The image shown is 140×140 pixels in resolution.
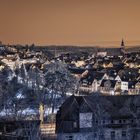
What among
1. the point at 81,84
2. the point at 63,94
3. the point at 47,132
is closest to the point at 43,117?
the point at 47,132

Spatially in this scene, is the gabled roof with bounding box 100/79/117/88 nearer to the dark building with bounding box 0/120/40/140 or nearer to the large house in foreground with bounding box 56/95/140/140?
the large house in foreground with bounding box 56/95/140/140

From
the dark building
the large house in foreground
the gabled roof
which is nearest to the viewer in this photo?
the dark building

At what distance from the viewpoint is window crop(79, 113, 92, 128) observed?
34625mm

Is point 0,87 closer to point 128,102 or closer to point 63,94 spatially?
point 63,94

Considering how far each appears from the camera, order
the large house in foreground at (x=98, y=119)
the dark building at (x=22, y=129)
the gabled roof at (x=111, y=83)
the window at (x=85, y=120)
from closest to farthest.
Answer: the dark building at (x=22, y=129) → the large house in foreground at (x=98, y=119) → the window at (x=85, y=120) → the gabled roof at (x=111, y=83)

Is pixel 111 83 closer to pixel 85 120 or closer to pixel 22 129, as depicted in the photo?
pixel 85 120

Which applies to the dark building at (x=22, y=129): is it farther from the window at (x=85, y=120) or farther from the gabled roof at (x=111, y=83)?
the gabled roof at (x=111, y=83)

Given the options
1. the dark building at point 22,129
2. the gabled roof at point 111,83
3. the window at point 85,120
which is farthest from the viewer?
the gabled roof at point 111,83

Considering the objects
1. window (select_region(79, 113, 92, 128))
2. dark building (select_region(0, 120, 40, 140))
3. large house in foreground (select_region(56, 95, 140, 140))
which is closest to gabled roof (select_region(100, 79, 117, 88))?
large house in foreground (select_region(56, 95, 140, 140))

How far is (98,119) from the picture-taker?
34375 millimetres

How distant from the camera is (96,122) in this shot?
3466 centimetres

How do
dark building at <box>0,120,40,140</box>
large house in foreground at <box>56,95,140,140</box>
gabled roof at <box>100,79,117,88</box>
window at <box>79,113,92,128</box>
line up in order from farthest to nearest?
gabled roof at <box>100,79,117,88</box>
window at <box>79,113,92,128</box>
large house in foreground at <box>56,95,140,140</box>
dark building at <box>0,120,40,140</box>

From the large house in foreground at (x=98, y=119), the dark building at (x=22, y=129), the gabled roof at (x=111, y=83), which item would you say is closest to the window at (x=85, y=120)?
the large house in foreground at (x=98, y=119)

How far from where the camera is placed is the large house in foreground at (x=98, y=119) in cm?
3428
